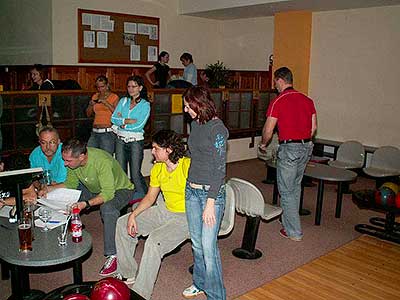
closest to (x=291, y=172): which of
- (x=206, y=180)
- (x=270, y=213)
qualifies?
(x=270, y=213)

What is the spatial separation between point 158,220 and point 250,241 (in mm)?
1043

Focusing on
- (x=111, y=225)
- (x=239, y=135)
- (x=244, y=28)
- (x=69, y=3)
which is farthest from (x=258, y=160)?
(x=111, y=225)

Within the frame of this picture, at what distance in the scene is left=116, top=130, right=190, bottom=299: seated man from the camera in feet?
9.61

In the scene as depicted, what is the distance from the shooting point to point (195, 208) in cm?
287

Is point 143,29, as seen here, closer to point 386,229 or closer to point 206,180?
point 386,229

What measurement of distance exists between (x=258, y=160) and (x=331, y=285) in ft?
15.1

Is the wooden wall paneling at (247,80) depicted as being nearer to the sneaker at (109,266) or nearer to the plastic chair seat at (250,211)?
the plastic chair seat at (250,211)

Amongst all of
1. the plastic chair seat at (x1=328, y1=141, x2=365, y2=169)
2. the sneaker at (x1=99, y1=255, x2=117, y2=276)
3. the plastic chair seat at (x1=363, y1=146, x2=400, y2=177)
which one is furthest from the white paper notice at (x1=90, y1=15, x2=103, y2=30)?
the sneaker at (x1=99, y1=255, x2=117, y2=276)

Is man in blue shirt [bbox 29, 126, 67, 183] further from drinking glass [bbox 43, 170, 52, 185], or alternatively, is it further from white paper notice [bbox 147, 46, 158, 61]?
white paper notice [bbox 147, 46, 158, 61]

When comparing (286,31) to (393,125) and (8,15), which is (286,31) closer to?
(393,125)

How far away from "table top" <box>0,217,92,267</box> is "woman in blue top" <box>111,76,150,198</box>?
2287 millimetres

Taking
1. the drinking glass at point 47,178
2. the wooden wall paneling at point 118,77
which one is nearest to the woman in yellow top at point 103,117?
the drinking glass at point 47,178

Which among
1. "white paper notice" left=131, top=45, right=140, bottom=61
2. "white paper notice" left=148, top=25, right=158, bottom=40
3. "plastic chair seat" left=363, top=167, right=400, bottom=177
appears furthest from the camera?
"white paper notice" left=148, top=25, right=158, bottom=40

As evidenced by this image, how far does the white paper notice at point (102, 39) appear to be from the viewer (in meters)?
8.27
